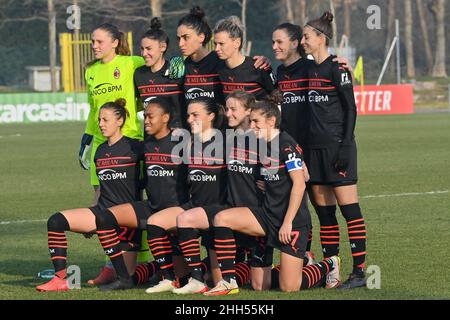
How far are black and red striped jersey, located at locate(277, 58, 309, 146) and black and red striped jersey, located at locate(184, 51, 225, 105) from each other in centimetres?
51

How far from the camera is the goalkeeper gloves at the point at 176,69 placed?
8.62 metres

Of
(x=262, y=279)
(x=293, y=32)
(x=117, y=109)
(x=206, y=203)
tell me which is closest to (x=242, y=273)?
(x=262, y=279)

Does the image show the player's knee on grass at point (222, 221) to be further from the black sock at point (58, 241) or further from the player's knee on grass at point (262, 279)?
the black sock at point (58, 241)

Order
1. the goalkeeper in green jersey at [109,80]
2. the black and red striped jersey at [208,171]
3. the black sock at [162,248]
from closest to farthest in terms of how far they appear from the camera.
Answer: the black sock at [162,248], the black and red striped jersey at [208,171], the goalkeeper in green jersey at [109,80]

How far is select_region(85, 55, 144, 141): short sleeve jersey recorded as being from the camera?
8.84 metres

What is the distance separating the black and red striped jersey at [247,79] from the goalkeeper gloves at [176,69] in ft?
1.10

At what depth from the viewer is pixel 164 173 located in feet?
27.2

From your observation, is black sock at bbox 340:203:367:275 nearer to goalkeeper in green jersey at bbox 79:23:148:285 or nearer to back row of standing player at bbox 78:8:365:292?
back row of standing player at bbox 78:8:365:292

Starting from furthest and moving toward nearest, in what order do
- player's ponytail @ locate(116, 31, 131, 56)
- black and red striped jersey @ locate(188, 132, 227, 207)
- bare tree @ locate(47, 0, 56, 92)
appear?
bare tree @ locate(47, 0, 56, 92), player's ponytail @ locate(116, 31, 131, 56), black and red striped jersey @ locate(188, 132, 227, 207)

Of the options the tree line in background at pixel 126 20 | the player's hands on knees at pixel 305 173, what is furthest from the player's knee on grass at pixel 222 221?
the tree line in background at pixel 126 20

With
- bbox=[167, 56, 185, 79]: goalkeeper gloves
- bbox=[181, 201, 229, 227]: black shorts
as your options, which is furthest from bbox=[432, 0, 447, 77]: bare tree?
bbox=[181, 201, 229, 227]: black shorts

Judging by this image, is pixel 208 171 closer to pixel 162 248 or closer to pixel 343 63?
pixel 162 248

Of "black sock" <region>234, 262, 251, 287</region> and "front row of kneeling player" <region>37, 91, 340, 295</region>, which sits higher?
"front row of kneeling player" <region>37, 91, 340, 295</region>
